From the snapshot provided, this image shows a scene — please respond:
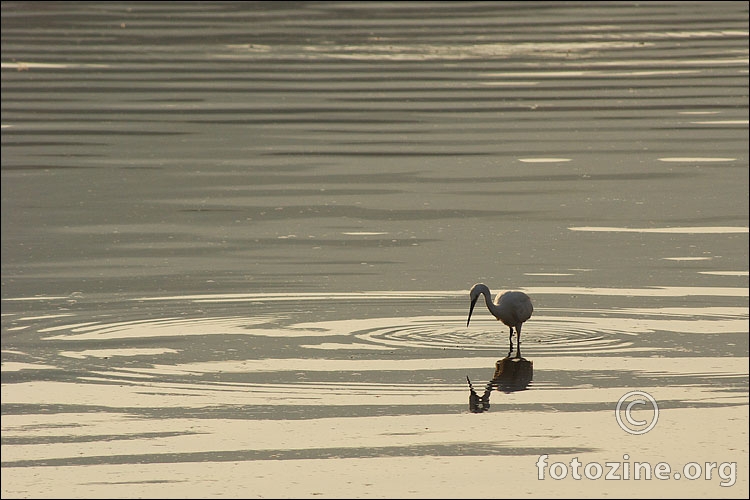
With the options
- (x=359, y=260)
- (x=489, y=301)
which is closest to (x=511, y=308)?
(x=489, y=301)

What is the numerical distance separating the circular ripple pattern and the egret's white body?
136mm

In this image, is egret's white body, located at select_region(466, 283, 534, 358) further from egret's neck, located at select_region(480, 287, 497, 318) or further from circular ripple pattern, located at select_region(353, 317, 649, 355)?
circular ripple pattern, located at select_region(353, 317, 649, 355)

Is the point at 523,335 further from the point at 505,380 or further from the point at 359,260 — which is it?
the point at 359,260

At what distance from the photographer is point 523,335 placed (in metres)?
12.8

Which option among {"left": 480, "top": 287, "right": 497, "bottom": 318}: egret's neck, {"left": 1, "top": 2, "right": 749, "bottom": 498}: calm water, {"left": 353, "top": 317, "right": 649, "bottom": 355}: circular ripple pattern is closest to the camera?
{"left": 1, "top": 2, "right": 749, "bottom": 498}: calm water

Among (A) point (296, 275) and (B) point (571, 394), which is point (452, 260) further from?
(B) point (571, 394)

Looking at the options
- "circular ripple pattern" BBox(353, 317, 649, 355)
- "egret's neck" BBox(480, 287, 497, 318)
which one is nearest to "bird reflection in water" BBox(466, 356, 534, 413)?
"circular ripple pattern" BBox(353, 317, 649, 355)

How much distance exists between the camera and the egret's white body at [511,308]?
40.7 ft

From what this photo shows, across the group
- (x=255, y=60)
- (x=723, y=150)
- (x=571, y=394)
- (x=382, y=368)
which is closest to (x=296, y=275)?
(x=382, y=368)

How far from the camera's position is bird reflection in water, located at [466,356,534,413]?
10802 mm

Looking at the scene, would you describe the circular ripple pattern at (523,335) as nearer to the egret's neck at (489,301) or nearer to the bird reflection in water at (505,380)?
the egret's neck at (489,301)

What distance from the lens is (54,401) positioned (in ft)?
35.9

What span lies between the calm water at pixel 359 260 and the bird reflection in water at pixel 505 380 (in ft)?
0.34

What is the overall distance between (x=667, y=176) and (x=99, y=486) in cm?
1162
